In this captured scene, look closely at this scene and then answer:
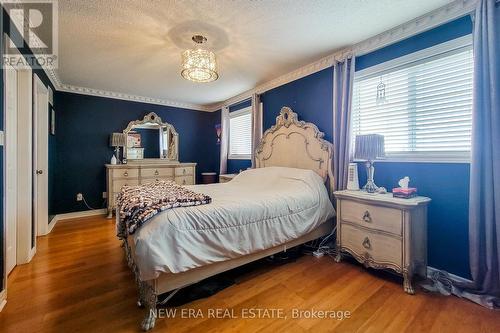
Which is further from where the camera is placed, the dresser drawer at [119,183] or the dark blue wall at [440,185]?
the dresser drawer at [119,183]

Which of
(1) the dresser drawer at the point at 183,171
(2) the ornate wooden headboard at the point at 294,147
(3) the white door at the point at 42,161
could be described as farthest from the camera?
(1) the dresser drawer at the point at 183,171

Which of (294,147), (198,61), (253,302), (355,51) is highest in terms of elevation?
(355,51)

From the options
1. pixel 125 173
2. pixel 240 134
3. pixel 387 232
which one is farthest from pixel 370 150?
pixel 125 173

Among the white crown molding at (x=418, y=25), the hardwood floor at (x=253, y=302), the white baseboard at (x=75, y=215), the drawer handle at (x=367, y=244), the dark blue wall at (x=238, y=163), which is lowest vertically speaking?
the hardwood floor at (x=253, y=302)

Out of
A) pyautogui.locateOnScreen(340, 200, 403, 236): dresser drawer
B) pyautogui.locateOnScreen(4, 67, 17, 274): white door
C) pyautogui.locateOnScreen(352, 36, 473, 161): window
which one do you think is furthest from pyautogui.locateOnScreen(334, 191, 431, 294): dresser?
pyautogui.locateOnScreen(4, 67, 17, 274): white door

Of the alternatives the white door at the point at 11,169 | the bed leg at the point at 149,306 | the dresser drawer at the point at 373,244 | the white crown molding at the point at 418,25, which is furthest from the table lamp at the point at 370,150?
the white door at the point at 11,169

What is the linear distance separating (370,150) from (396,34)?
3.88 ft

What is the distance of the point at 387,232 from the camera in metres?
1.93

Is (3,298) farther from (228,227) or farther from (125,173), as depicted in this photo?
(125,173)

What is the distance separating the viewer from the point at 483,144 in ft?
5.59

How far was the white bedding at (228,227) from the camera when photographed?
1.42m

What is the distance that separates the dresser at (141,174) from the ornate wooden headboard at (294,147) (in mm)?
1845

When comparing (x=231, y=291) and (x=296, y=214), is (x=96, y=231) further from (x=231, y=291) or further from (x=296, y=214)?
→ (x=296, y=214)

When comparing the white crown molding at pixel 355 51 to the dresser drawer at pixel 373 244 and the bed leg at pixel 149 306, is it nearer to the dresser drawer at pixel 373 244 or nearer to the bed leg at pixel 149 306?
the dresser drawer at pixel 373 244
